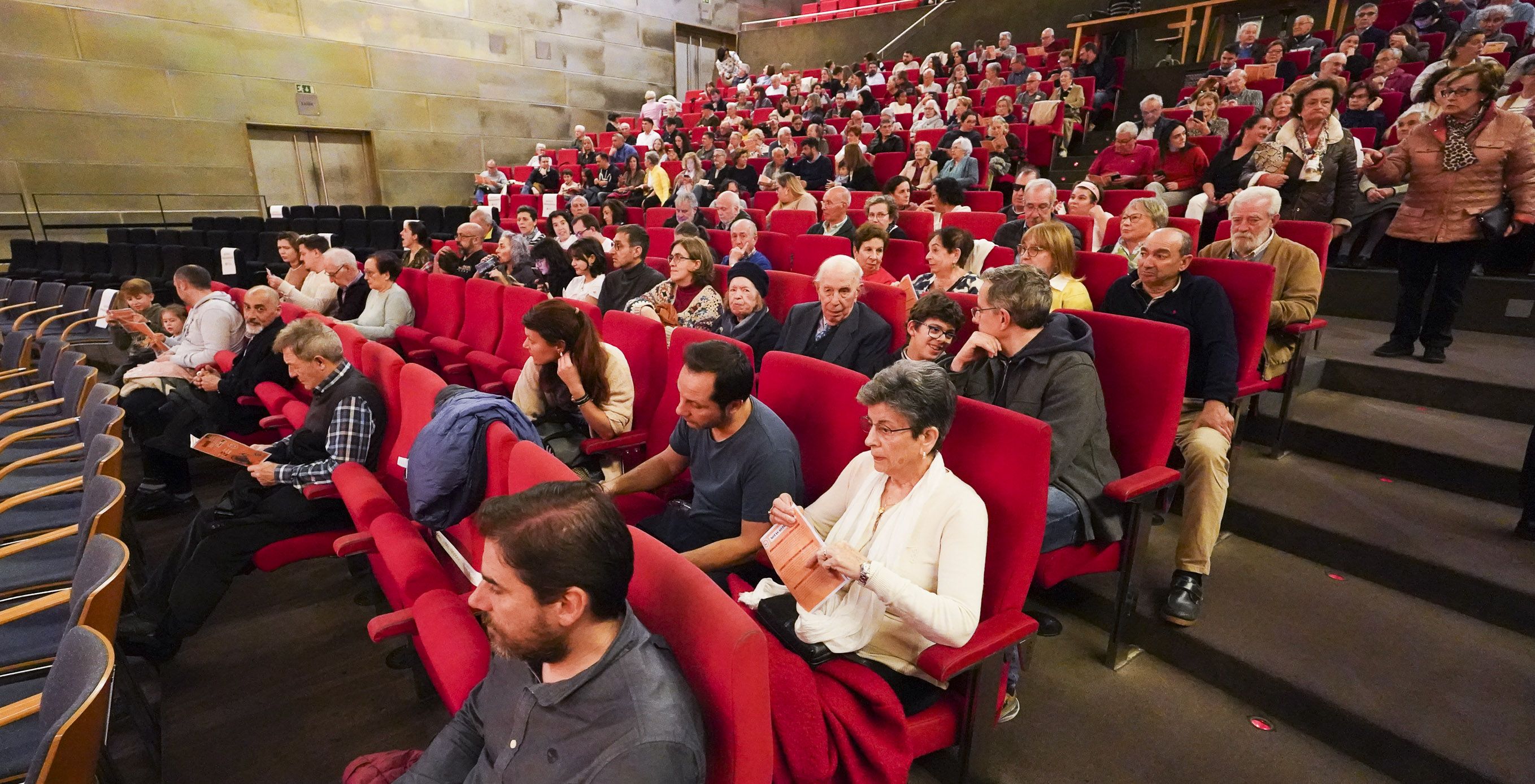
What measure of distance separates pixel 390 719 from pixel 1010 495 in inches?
60.3

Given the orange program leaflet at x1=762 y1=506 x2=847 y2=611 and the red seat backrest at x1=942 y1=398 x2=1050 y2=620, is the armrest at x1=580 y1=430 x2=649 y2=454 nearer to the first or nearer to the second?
the orange program leaflet at x1=762 y1=506 x2=847 y2=611

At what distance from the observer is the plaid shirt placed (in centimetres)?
195

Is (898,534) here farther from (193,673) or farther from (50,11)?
(50,11)

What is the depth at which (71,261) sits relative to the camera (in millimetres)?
6449

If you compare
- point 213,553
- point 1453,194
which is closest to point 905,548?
point 213,553

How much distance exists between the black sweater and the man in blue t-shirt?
45.6 inches

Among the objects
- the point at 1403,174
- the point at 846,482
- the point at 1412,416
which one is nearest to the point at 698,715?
the point at 846,482

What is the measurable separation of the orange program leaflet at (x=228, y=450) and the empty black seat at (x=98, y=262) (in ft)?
19.5

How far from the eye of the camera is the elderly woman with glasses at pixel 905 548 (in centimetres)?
113

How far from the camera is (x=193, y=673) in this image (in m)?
1.90

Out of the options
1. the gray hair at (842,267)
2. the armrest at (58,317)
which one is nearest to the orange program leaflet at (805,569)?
the gray hair at (842,267)

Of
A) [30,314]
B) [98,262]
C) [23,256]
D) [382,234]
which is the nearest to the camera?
[30,314]

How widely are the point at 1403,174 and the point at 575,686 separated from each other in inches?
136

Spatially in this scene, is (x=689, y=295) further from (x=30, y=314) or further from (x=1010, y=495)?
(x=30, y=314)
